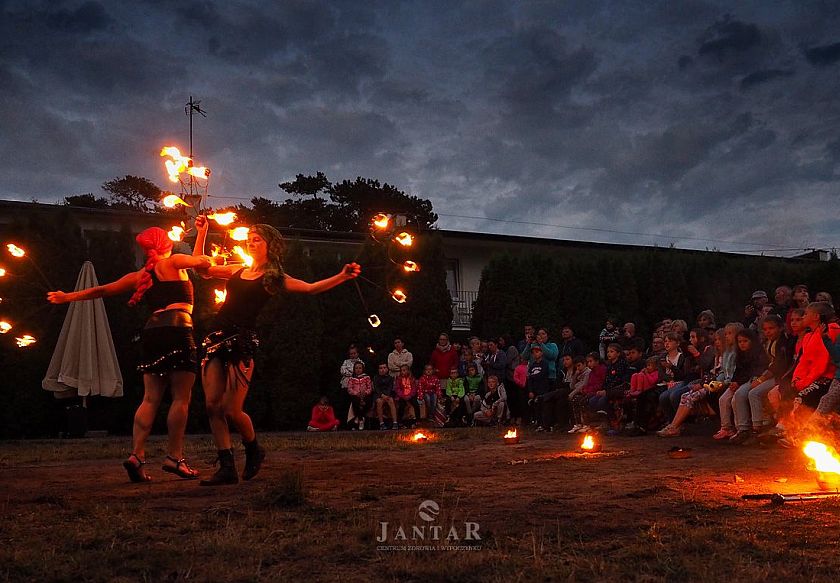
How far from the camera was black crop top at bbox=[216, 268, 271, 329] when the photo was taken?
6285 millimetres

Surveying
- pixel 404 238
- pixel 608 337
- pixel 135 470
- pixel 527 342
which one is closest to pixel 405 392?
pixel 527 342

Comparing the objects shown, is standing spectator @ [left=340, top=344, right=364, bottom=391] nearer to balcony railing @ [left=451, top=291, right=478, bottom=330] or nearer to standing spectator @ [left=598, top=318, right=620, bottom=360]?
standing spectator @ [left=598, top=318, right=620, bottom=360]

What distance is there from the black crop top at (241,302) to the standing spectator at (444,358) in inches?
407

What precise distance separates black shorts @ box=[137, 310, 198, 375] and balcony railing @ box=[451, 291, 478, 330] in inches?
713

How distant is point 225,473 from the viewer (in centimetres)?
612

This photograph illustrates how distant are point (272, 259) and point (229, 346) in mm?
847

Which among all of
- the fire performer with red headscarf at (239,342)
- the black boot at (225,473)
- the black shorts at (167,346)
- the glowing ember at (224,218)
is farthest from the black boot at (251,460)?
the glowing ember at (224,218)

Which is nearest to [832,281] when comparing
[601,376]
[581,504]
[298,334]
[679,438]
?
[601,376]

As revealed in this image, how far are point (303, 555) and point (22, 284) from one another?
43.4 ft

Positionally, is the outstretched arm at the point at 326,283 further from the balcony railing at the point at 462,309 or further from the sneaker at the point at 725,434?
the balcony railing at the point at 462,309

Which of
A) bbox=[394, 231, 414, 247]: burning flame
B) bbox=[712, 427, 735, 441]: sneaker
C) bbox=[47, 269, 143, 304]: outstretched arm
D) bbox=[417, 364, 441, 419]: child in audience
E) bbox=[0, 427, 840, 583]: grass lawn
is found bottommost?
bbox=[0, 427, 840, 583]: grass lawn

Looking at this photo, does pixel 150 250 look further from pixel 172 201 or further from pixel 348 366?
pixel 348 366

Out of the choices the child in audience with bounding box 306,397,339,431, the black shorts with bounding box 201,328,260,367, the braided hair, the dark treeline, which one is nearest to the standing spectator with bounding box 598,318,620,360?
the dark treeline

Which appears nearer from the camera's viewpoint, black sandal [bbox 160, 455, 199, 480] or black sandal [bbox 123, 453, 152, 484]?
black sandal [bbox 123, 453, 152, 484]
